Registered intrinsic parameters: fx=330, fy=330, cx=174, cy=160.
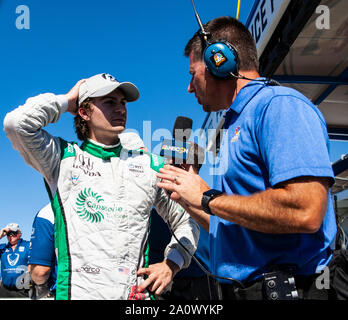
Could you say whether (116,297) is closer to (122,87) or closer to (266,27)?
(122,87)

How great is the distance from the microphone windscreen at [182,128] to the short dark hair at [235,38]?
49cm

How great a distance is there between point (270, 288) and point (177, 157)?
3.14 feet

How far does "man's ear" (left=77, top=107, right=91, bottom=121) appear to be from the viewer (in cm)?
213

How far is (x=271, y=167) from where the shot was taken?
116 centimetres

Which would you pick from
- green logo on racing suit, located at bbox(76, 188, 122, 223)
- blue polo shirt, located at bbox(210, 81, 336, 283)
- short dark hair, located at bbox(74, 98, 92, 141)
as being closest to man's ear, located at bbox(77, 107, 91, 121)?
short dark hair, located at bbox(74, 98, 92, 141)

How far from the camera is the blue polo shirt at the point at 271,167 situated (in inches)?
44.1

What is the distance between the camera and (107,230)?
1788 millimetres

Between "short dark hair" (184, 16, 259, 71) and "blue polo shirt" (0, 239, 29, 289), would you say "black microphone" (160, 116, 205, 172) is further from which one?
"blue polo shirt" (0, 239, 29, 289)

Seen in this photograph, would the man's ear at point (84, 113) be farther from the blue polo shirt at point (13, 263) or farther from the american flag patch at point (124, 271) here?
the blue polo shirt at point (13, 263)

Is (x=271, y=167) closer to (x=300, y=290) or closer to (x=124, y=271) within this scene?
(x=300, y=290)

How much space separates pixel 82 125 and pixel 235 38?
3.62 ft

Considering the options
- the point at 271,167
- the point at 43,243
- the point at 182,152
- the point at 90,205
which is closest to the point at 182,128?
the point at 182,152

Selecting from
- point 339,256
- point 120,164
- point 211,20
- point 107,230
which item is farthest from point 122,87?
point 339,256

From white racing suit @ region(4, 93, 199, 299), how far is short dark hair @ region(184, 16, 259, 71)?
833 millimetres
